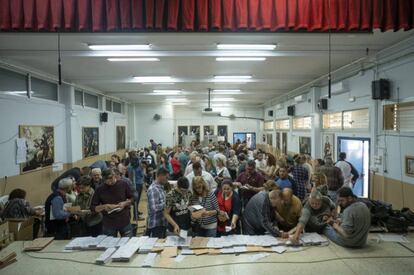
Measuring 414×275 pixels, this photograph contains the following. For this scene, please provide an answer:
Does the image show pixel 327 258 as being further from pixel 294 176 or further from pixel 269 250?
pixel 294 176

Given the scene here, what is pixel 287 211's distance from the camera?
12.9 feet

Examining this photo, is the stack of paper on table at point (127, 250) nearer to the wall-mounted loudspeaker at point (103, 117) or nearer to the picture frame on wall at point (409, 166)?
the picture frame on wall at point (409, 166)

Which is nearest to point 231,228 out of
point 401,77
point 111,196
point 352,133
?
point 111,196

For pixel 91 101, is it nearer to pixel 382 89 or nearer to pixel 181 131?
pixel 181 131

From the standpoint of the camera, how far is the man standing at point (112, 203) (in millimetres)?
3984

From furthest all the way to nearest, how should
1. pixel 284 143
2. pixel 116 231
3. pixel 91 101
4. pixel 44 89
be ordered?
1. pixel 284 143
2. pixel 91 101
3. pixel 44 89
4. pixel 116 231

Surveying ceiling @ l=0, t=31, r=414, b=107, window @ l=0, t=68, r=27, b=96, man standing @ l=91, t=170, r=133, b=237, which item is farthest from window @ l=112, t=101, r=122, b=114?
man standing @ l=91, t=170, r=133, b=237

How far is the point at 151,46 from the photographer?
5.51 m

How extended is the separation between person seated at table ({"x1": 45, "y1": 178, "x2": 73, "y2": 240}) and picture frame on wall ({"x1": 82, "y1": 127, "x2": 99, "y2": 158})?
19.8ft

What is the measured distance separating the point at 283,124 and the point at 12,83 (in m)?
11.1

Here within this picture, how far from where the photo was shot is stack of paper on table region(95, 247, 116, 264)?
118 inches

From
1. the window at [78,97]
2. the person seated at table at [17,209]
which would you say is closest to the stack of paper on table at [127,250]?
the person seated at table at [17,209]

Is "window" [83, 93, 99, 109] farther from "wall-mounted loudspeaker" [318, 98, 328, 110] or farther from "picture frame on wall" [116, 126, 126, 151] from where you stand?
"wall-mounted loudspeaker" [318, 98, 328, 110]

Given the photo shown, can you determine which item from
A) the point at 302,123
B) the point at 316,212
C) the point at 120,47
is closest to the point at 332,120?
the point at 302,123
